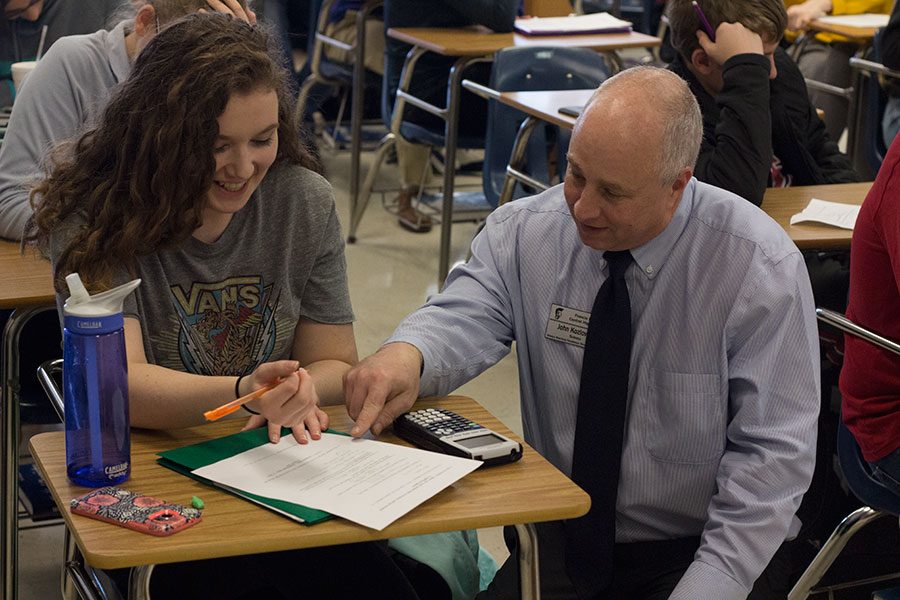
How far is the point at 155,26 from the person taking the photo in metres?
2.34

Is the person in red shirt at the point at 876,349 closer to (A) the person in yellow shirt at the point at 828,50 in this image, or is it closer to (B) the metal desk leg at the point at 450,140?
(B) the metal desk leg at the point at 450,140

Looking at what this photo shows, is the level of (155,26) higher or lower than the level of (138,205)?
higher

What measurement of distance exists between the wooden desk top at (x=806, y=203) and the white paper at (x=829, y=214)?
0.01m

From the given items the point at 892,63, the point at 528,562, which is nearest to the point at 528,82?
the point at 892,63

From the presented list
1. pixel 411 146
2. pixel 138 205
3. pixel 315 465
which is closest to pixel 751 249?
pixel 315 465

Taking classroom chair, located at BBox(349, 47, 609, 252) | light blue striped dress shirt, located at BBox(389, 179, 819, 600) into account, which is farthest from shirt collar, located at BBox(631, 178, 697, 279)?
classroom chair, located at BBox(349, 47, 609, 252)

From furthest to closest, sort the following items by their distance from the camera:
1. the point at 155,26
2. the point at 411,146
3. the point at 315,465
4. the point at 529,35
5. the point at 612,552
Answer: the point at 411,146 → the point at 529,35 → the point at 155,26 → the point at 612,552 → the point at 315,465

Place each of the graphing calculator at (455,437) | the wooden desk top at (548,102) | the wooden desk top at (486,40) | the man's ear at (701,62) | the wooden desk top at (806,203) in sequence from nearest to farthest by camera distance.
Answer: the graphing calculator at (455,437) → the wooden desk top at (806,203) → the man's ear at (701,62) → the wooden desk top at (548,102) → the wooden desk top at (486,40)

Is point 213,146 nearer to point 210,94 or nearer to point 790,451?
point 210,94

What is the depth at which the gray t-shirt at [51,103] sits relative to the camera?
90.6 inches

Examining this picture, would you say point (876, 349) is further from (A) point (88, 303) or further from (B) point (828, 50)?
(B) point (828, 50)

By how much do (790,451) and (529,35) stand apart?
124 inches

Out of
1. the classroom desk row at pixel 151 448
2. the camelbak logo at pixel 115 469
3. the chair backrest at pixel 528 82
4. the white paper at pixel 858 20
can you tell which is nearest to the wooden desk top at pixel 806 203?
the classroom desk row at pixel 151 448

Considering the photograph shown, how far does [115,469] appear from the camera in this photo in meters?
1.37
